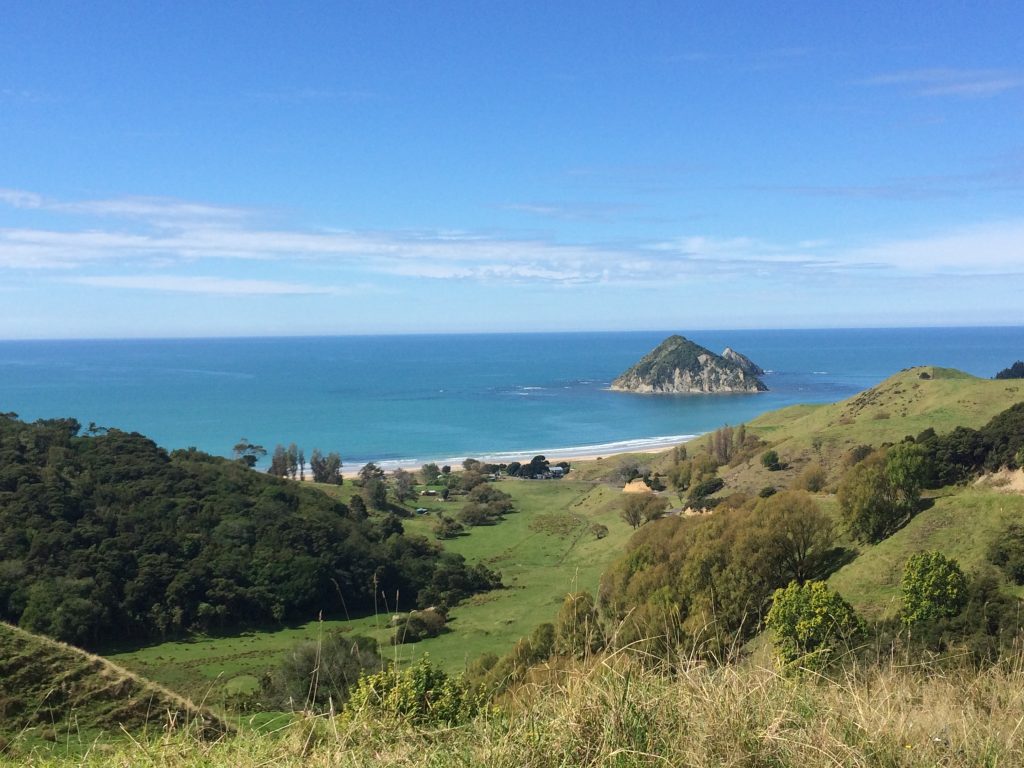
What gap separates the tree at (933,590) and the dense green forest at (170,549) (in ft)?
85.7

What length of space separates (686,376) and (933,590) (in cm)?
15401

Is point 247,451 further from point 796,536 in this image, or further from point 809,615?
point 809,615

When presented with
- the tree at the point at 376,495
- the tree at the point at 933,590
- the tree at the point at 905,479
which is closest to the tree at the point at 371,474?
the tree at the point at 376,495

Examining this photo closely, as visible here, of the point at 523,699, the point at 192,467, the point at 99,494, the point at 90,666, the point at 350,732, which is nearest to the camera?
the point at 350,732

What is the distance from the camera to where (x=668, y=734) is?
4.16 metres

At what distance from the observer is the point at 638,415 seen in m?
127

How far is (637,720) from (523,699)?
154cm

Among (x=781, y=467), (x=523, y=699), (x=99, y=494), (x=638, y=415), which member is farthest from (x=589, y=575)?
(x=638, y=415)

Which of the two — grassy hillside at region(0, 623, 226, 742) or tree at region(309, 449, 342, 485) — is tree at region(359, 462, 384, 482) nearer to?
tree at region(309, 449, 342, 485)

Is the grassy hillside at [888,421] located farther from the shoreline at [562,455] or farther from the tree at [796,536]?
the shoreline at [562,455]

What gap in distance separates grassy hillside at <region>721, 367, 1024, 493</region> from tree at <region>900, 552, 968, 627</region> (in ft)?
90.3

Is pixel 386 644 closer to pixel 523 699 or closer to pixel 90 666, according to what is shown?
pixel 90 666

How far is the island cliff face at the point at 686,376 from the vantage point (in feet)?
545

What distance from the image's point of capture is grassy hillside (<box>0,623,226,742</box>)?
11641 mm
